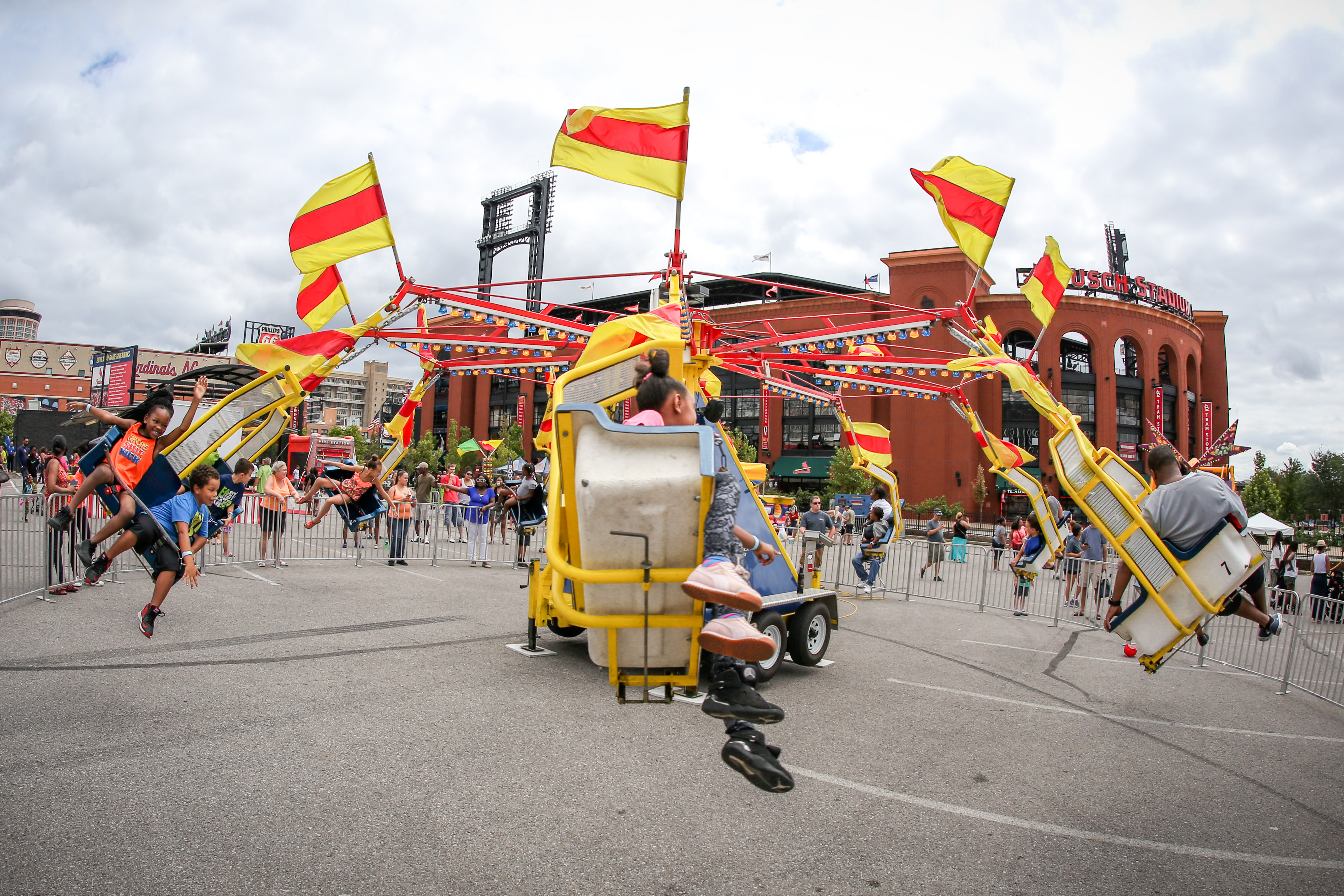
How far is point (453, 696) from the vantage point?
5.77 meters

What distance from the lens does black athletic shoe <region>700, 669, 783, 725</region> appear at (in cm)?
302

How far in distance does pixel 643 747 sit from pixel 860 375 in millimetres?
8090

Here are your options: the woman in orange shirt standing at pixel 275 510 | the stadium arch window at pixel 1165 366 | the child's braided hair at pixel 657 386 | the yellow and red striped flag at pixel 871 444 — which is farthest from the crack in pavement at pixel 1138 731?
the stadium arch window at pixel 1165 366

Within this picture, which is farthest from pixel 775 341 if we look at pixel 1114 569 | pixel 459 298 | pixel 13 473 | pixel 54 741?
pixel 13 473

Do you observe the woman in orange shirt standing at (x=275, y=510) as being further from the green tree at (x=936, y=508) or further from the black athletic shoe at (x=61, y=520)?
the green tree at (x=936, y=508)

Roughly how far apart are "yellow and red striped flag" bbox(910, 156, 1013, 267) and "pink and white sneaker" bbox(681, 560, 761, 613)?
6.29 metres

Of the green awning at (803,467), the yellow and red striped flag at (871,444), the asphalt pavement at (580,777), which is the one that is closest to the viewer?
the asphalt pavement at (580,777)

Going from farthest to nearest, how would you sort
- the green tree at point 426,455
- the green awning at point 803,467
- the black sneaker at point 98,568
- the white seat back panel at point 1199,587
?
the green tree at point 426,455 < the green awning at point 803,467 < the black sneaker at point 98,568 < the white seat back panel at point 1199,587

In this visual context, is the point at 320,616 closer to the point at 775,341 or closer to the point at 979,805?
the point at 775,341

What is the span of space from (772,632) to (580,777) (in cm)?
271

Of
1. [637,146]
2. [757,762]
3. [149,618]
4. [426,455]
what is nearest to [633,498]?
[757,762]

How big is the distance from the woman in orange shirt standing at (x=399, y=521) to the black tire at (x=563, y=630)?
6.17 metres

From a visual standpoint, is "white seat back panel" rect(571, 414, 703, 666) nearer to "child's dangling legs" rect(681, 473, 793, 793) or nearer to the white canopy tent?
"child's dangling legs" rect(681, 473, 793, 793)

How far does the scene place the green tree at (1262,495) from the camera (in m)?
38.7
